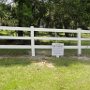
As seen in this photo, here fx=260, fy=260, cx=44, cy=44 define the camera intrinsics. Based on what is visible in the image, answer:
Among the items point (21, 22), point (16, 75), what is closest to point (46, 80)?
point (16, 75)

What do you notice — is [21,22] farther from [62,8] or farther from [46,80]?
[46,80]

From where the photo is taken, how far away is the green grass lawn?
Answer: 279 inches

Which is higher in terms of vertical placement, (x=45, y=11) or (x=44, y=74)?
(x=45, y=11)

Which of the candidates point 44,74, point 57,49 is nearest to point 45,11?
point 57,49

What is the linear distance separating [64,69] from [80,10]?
6129mm

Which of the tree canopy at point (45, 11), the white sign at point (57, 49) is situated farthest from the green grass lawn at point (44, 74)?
the tree canopy at point (45, 11)

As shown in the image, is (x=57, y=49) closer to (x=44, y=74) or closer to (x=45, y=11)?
(x=44, y=74)

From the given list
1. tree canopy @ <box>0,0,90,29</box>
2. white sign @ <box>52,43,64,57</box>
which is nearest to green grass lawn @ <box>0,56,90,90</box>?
white sign @ <box>52,43,64,57</box>

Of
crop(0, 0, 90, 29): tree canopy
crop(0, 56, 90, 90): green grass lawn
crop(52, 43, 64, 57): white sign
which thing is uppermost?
crop(0, 0, 90, 29): tree canopy

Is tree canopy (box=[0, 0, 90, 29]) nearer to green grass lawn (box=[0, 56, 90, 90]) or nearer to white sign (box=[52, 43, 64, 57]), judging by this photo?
white sign (box=[52, 43, 64, 57])

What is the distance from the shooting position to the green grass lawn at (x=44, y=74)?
709cm

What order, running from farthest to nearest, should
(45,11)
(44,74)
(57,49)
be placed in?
(45,11) → (57,49) → (44,74)

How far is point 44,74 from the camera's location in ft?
26.8

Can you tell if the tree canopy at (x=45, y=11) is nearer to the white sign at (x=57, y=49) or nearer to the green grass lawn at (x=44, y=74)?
the white sign at (x=57, y=49)
